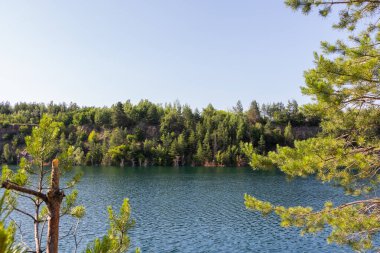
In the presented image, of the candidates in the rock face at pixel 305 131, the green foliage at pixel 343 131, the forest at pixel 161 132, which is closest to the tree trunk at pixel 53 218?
the green foliage at pixel 343 131

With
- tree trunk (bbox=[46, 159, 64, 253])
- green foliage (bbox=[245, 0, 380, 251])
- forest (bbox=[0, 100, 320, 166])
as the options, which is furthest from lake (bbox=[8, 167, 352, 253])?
forest (bbox=[0, 100, 320, 166])

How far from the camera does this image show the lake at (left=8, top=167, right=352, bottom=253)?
2247 centimetres

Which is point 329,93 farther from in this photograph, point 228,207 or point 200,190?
point 200,190

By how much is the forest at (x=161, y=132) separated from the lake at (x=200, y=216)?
41445 millimetres

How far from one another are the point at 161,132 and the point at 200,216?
79.2m

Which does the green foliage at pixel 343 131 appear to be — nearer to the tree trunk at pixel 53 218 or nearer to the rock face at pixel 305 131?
the tree trunk at pixel 53 218

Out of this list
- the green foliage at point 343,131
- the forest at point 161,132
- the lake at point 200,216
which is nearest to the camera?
the green foliage at point 343,131

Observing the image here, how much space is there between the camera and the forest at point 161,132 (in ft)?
309

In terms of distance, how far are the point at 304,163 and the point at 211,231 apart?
2033 centimetres

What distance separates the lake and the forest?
41445 mm

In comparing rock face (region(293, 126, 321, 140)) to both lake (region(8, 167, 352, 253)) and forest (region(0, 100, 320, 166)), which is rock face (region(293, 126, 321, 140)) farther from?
lake (region(8, 167, 352, 253))

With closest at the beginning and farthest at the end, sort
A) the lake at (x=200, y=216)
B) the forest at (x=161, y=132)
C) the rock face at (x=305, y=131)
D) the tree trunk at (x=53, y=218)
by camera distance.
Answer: the tree trunk at (x=53, y=218)
the lake at (x=200, y=216)
the forest at (x=161, y=132)
the rock face at (x=305, y=131)

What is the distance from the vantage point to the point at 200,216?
101ft

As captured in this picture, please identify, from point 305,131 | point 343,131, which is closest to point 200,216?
point 343,131
